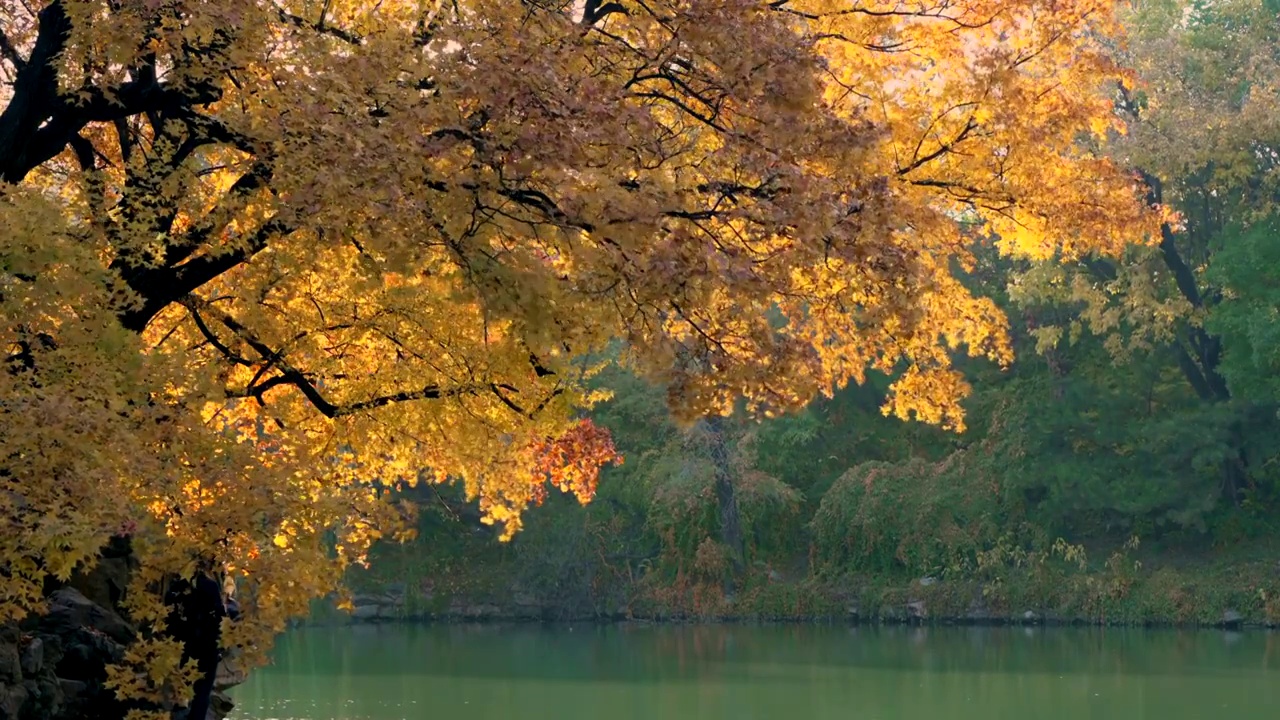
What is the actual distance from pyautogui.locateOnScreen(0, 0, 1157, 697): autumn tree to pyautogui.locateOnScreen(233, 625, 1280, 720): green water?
8.95m

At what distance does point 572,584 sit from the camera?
31.9m

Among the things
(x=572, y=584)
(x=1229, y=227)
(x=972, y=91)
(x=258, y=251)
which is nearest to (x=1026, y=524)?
(x=1229, y=227)

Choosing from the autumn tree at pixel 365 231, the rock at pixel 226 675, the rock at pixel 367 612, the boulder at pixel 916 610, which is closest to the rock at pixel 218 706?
the rock at pixel 226 675

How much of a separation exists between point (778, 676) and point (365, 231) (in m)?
14.8

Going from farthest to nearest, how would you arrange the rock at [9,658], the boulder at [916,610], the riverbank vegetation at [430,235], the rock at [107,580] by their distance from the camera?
the boulder at [916,610], the rock at [107,580], the rock at [9,658], the riverbank vegetation at [430,235]

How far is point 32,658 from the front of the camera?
961 centimetres

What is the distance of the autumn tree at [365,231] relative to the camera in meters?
7.84

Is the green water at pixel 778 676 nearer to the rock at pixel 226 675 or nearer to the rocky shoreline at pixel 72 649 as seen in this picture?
the rock at pixel 226 675

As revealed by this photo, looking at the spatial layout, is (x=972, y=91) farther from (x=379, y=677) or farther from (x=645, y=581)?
(x=645, y=581)

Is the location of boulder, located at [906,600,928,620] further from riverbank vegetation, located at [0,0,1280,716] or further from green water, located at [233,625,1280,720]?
riverbank vegetation, located at [0,0,1280,716]

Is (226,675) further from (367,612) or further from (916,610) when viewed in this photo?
(367,612)

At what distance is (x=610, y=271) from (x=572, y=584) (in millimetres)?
23861

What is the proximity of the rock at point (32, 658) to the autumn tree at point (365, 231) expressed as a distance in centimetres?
92

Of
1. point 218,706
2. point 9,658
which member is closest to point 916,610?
point 218,706
